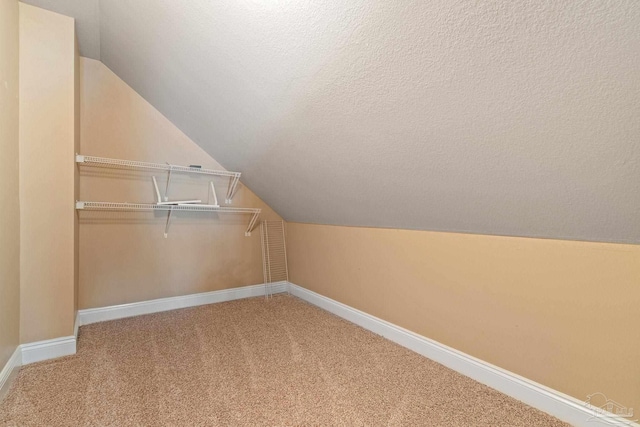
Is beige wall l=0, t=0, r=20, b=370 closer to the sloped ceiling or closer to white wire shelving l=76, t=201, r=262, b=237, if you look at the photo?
the sloped ceiling

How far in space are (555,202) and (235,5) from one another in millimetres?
1574

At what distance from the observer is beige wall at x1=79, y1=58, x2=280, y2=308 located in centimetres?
251

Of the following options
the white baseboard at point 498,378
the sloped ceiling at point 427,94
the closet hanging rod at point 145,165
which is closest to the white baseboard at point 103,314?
the closet hanging rod at point 145,165

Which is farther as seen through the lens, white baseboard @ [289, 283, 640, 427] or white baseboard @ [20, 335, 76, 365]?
white baseboard @ [20, 335, 76, 365]

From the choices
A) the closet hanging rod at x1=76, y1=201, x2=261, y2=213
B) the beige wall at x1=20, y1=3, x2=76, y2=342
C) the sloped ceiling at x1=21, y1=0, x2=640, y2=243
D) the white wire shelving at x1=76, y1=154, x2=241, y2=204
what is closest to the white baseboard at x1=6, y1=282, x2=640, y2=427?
the beige wall at x1=20, y1=3, x2=76, y2=342

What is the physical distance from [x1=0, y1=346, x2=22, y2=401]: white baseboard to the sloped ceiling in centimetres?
190

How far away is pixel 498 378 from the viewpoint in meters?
1.59

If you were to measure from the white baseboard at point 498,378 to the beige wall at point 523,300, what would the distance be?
0.04m

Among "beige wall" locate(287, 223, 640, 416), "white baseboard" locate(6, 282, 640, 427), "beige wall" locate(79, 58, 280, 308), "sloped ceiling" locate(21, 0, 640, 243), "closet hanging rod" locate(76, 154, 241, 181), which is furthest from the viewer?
"beige wall" locate(79, 58, 280, 308)

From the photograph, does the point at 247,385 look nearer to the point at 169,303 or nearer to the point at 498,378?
the point at 498,378

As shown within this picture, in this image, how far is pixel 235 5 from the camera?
4.33 feet

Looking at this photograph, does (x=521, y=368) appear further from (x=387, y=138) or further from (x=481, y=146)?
(x=387, y=138)

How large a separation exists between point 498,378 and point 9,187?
279 cm

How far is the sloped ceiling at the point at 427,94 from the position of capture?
2.70 feet
